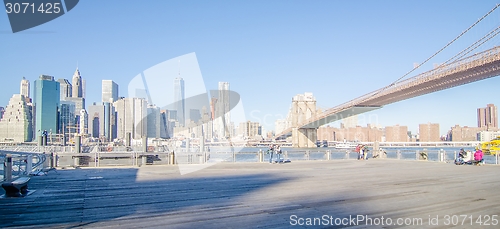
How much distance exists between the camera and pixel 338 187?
13.4 m

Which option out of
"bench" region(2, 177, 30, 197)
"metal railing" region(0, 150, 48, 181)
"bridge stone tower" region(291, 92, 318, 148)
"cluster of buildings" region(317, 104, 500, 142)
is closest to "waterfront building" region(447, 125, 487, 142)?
"cluster of buildings" region(317, 104, 500, 142)

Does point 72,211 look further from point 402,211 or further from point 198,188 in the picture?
point 402,211

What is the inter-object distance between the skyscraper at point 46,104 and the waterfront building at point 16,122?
16.3m

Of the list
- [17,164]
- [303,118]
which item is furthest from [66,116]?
[17,164]

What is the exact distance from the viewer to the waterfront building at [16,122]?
145 m

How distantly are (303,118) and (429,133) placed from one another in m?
62.6

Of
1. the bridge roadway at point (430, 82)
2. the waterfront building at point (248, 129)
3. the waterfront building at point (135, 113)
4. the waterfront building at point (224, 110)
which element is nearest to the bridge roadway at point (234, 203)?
the bridge roadway at point (430, 82)

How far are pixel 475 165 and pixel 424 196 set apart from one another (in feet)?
56.2

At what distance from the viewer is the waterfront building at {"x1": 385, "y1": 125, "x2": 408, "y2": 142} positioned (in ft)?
499

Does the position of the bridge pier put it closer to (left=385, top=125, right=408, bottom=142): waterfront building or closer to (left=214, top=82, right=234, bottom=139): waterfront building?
(left=214, top=82, right=234, bottom=139): waterfront building

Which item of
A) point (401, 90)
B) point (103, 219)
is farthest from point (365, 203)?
point (401, 90)

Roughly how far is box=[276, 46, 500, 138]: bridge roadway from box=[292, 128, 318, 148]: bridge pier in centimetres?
1580

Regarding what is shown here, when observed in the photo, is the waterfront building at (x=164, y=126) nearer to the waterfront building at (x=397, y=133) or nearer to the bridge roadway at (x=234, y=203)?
the bridge roadway at (x=234, y=203)

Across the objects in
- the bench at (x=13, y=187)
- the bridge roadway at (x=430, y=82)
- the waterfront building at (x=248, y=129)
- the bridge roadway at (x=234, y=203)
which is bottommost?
the bridge roadway at (x=234, y=203)
